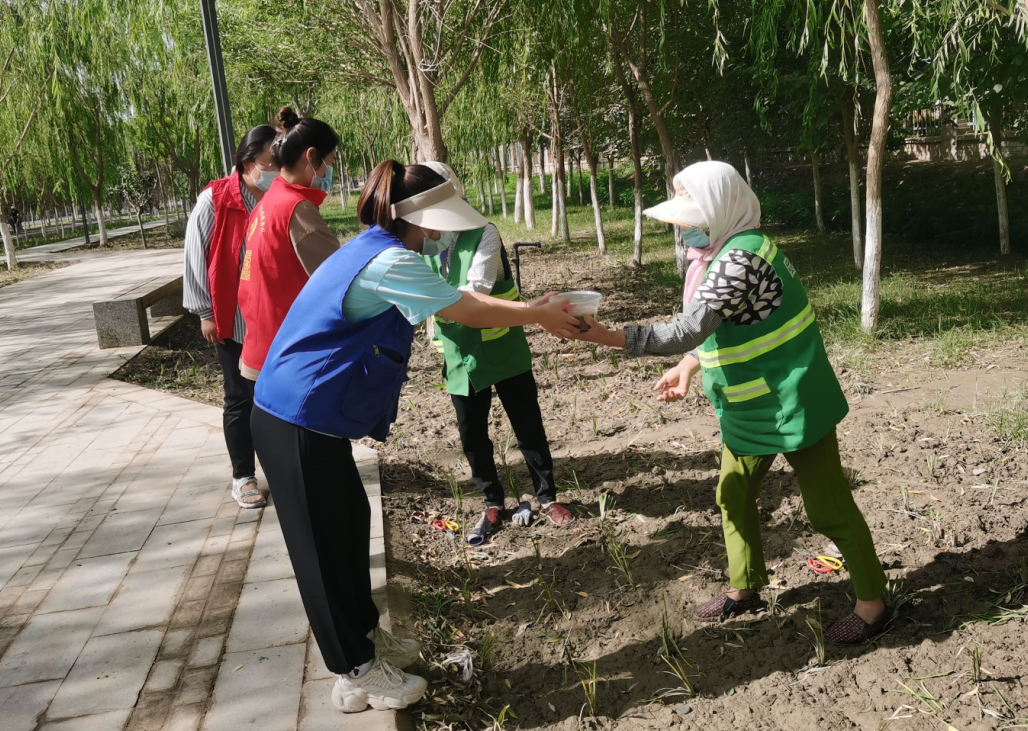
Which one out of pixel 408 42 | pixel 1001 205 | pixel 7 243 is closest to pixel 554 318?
pixel 408 42

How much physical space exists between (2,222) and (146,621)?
71.3 feet

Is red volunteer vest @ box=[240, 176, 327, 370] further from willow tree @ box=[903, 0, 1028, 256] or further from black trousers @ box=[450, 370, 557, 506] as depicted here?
willow tree @ box=[903, 0, 1028, 256]

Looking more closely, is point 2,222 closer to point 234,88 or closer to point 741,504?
point 234,88

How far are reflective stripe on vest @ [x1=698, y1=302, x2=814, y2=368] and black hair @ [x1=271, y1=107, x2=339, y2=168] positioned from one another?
70.7 inches

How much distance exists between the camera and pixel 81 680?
3.16 meters

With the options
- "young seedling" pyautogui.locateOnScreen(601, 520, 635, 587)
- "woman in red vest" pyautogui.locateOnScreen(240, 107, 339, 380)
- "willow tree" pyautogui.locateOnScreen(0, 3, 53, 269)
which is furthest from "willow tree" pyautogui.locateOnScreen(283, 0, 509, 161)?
"willow tree" pyautogui.locateOnScreen(0, 3, 53, 269)

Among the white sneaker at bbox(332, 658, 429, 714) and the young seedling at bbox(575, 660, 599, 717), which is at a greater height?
the white sneaker at bbox(332, 658, 429, 714)

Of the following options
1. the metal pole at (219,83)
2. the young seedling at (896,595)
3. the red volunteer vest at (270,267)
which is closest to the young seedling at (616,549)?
the young seedling at (896,595)

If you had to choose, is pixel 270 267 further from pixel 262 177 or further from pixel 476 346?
pixel 476 346

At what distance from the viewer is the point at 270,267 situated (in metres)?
3.58

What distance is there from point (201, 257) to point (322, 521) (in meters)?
2.24

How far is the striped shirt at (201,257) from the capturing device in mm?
4285

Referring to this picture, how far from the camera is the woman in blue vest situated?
2.51 m

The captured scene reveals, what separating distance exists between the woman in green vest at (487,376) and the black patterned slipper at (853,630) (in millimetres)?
1592
